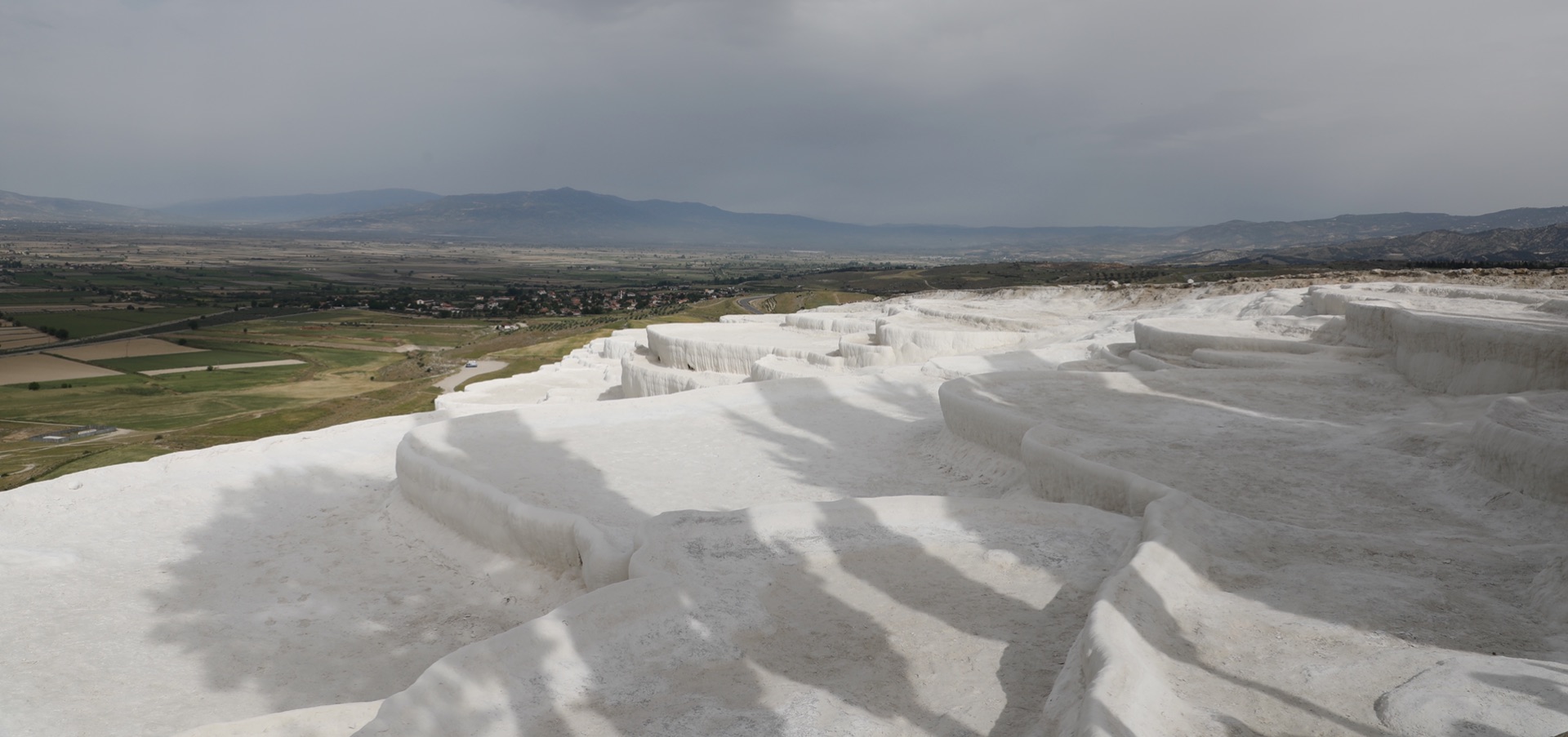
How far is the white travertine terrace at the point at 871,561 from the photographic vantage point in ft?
16.0

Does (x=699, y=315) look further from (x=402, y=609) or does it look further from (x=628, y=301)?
(x=402, y=609)

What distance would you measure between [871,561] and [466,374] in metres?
48.3

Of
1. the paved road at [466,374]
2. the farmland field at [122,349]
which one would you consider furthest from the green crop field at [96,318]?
the paved road at [466,374]

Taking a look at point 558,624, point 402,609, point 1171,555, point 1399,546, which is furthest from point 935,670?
point 402,609

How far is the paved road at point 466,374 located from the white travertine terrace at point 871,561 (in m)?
32.0

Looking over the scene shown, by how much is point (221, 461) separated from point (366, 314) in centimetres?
8930

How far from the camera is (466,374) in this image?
5112cm

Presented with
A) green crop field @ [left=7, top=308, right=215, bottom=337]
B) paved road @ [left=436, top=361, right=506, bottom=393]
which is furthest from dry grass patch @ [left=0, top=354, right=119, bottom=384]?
paved road @ [left=436, top=361, right=506, bottom=393]

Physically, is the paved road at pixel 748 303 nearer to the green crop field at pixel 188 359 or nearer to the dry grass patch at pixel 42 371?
the green crop field at pixel 188 359

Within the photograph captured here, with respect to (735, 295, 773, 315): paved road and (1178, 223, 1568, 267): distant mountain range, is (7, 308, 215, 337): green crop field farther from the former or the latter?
(1178, 223, 1568, 267): distant mountain range

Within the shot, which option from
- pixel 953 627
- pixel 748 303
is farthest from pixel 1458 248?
pixel 953 627

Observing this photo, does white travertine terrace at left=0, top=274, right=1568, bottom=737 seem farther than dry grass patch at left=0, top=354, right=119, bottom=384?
No

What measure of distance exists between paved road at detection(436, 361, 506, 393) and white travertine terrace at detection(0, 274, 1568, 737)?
32017 millimetres

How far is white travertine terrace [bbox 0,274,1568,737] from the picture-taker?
16.0ft
